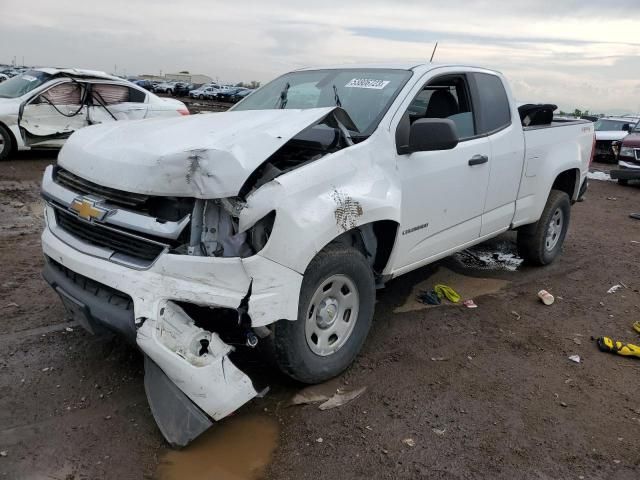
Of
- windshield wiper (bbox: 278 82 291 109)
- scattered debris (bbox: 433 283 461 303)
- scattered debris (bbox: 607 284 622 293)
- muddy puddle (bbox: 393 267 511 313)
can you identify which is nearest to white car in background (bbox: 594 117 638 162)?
scattered debris (bbox: 607 284 622 293)

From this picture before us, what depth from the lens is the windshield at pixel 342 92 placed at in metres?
3.72

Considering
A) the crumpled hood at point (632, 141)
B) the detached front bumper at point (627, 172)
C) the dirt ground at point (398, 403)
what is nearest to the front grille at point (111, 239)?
the dirt ground at point (398, 403)

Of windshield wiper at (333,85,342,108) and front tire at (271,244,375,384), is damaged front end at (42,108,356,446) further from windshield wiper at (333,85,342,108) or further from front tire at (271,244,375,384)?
windshield wiper at (333,85,342,108)

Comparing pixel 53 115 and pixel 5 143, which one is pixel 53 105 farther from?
pixel 5 143

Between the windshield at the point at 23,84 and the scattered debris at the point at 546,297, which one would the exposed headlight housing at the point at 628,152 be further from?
the windshield at the point at 23,84

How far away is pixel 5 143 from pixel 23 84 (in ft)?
4.17

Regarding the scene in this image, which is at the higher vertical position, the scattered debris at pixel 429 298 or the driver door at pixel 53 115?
the driver door at pixel 53 115

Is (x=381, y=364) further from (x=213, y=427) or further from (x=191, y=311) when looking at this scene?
(x=191, y=311)

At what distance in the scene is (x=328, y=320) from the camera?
3244 mm

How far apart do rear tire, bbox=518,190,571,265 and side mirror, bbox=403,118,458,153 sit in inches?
100

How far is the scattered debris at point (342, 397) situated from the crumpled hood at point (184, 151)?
1365 millimetres

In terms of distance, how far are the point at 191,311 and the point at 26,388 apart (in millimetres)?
1243

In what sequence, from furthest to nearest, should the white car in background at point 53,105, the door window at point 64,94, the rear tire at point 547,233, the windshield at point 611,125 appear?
the windshield at point 611,125 → the door window at point 64,94 → the white car in background at point 53,105 → the rear tire at point 547,233

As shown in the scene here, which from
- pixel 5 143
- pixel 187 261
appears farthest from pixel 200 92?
pixel 187 261
